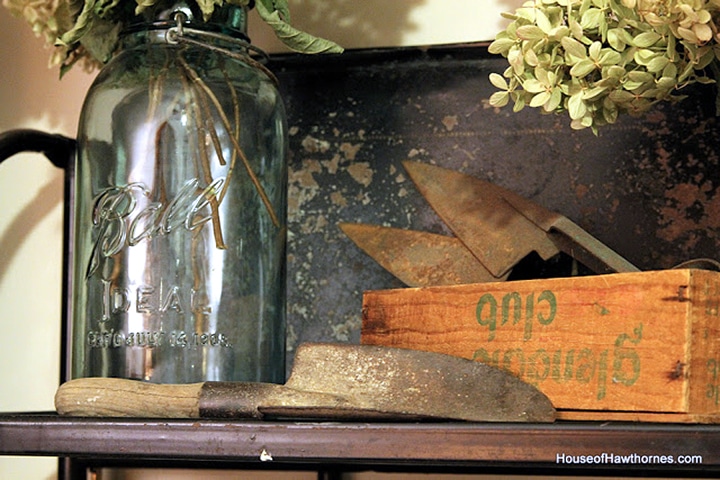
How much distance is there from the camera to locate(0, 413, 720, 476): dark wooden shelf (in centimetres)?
51

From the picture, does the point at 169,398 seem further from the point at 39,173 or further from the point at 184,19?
the point at 39,173

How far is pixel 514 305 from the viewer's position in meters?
0.61

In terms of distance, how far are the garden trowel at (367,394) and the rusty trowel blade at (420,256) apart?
0.14 m

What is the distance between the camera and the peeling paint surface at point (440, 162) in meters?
0.77

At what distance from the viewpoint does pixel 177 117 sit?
0.70 meters

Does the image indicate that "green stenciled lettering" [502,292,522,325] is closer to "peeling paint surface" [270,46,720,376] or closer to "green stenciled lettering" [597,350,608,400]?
"green stenciled lettering" [597,350,608,400]

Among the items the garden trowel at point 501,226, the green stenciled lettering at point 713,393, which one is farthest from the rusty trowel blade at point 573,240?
the green stenciled lettering at point 713,393

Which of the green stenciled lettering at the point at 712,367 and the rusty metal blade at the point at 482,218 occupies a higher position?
the rusty metal blade at the point at 482,218

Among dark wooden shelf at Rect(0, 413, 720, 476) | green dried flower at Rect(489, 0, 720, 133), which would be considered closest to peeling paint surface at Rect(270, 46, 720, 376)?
green dried flower at Rect(489, 0, 720, 133)

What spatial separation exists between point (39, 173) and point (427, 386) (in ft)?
1.61

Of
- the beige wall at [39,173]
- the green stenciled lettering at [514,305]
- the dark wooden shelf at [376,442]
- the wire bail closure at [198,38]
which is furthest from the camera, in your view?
the beige wall at [39,173]

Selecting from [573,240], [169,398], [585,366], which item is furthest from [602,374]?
[169,398]

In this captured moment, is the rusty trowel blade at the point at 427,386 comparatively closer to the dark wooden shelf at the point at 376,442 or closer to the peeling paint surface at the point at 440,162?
the dark wooden shelf at the point at 376,442

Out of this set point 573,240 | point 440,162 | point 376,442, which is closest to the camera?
point 376,442
